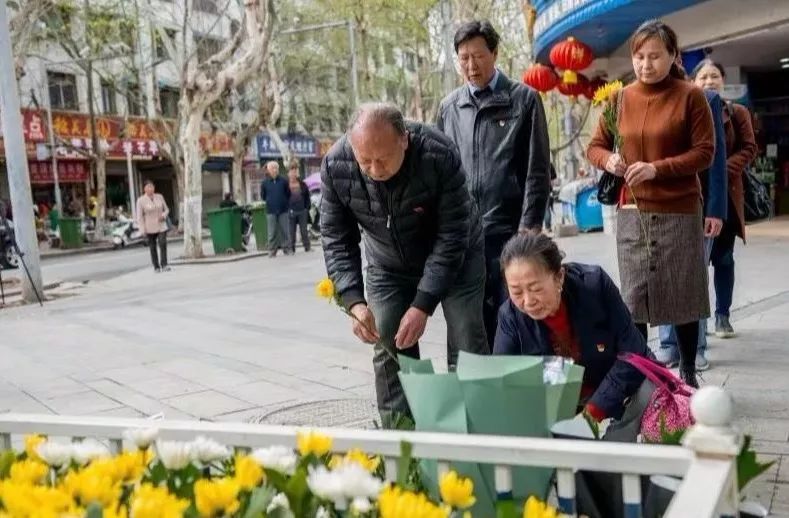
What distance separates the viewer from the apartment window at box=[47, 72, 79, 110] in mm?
25625

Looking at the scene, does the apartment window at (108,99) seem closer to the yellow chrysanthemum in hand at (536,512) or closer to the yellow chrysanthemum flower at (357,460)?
the yellow chrysanthemum flower at (357,460)

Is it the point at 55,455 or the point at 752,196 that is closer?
the point at 55,455

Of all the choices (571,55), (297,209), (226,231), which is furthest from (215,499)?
(226,231)

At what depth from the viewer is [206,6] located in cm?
2816

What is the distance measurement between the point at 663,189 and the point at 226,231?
1270 centimetres

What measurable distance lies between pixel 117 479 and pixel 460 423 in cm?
68

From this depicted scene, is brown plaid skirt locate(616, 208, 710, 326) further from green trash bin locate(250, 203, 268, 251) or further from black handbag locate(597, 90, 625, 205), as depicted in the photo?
green trash bin locate(250, 203, 268, 251)

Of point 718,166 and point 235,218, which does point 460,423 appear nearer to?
point 718,166

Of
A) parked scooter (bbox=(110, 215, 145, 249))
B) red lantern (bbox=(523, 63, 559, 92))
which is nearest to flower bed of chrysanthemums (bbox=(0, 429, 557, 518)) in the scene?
red lantern (bbox=(523, 63, 559, 92))

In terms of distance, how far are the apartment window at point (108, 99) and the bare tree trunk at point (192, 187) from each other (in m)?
14.6

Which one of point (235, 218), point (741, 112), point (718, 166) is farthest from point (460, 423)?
point (235, 218)

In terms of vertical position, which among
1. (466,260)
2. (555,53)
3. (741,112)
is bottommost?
(466,260)

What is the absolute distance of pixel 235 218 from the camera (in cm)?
1538

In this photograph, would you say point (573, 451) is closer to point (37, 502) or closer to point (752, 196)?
point (37, 502)
